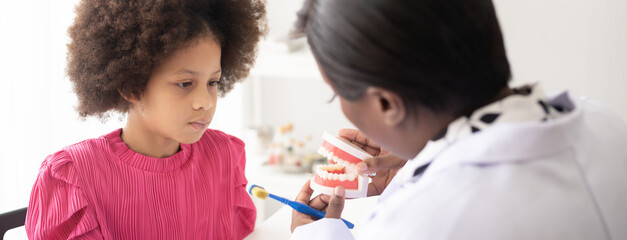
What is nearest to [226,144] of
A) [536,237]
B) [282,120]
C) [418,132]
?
[418,132]

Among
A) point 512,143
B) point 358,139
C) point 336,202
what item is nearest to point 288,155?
point 358,139

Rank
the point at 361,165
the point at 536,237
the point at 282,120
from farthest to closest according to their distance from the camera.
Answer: the point at 282,120
the point at 361,165
the point at 536,237

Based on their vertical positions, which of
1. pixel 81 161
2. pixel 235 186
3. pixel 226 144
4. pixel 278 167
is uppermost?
pixel 81 161

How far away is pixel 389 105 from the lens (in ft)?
2.38

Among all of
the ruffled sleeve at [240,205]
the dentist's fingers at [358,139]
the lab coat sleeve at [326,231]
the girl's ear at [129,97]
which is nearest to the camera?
the lab coat sleeve at [326,231]

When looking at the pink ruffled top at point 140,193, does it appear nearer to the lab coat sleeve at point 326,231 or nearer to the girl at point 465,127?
the lab coat sleeve at point 326,231

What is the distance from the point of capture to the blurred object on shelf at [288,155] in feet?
8.69

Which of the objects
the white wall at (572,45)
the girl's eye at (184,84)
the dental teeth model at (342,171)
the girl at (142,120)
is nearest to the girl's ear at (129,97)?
the girl at (142,120)

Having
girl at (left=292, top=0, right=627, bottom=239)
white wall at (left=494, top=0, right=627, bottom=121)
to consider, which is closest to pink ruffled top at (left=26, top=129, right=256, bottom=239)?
girl at (left=292, top=0, right=627, bottom=239)

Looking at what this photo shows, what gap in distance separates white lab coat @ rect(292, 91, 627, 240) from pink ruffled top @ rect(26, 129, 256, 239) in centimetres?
65

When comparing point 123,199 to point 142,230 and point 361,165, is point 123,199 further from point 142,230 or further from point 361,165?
point 361,165

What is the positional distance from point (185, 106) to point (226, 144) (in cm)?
27

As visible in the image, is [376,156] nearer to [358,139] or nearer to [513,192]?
[358,139]

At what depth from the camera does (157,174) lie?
3.98ft
